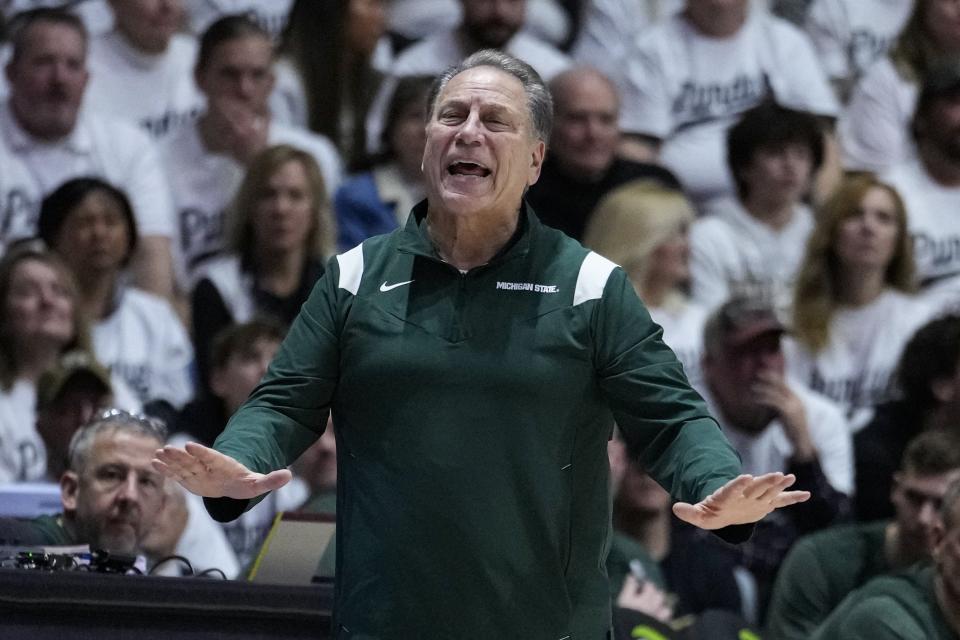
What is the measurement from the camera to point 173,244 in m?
7.22

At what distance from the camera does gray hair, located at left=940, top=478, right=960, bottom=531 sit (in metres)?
4.58

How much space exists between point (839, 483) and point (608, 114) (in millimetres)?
1837

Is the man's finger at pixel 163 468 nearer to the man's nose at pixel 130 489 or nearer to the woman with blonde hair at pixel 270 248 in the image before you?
the man's nose at pixel 130 489

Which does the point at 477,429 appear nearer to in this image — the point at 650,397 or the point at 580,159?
the point at 650,397

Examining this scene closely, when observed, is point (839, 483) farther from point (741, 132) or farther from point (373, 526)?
point (373, 526)

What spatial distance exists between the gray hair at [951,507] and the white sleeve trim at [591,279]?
70.1 inches

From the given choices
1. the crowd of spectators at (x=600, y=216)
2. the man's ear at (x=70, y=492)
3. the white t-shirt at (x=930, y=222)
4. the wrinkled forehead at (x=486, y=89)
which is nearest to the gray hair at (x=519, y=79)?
the wrinkled forehead at (x=486, y=89)

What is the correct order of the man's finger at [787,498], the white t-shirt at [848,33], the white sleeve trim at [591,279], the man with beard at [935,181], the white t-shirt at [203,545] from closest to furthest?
1. the man's finger at [787,498]
2. the white sleeve trim at [591,279]
3. the white t-shirt at [203,545]
4. the man with beard at [935,181]
5. the white t-shirt at [848,33]

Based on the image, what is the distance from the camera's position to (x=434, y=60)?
7758 mm

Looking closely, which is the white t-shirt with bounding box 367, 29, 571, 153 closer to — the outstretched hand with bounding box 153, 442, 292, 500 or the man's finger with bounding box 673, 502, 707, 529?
the outstretched hand with bounding box 153, 442, 292, 500

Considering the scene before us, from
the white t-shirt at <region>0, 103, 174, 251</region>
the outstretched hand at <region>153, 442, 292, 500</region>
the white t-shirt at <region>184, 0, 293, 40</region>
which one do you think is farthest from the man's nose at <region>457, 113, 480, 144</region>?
the white t-shirt at <region>184, 0, 293, 40</region>

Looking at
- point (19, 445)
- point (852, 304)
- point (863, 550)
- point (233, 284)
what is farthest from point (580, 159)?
point (19, 445)

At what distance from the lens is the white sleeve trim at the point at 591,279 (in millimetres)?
3143

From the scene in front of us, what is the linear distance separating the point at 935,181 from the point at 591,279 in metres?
5.26
